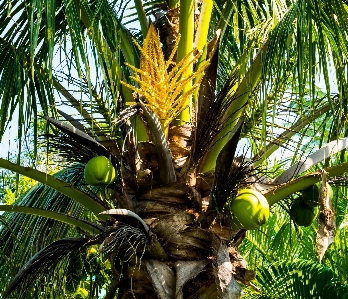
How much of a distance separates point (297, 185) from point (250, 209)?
1.20 feet

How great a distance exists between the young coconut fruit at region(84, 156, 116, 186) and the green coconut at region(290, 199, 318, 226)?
2.91 feet

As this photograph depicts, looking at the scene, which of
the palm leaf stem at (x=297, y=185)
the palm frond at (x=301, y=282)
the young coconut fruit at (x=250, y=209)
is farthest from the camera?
the palm frond at (x=301, y=282)

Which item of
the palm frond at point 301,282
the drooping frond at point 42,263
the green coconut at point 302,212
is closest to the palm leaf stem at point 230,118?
the green coconut at point 302,212

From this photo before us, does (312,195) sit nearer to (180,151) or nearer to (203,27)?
(180,151)

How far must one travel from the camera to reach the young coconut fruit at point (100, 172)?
2.52 metres

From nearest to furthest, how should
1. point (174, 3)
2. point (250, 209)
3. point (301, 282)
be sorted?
point (250, 209) → point (174, 3) → point (301, 282)

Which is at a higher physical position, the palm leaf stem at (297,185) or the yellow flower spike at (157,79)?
the yellow flower spike at (157,79)

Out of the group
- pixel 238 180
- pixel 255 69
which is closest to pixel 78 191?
pixel 238 180

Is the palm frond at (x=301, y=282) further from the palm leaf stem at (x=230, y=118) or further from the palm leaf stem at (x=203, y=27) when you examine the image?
the palm leaf stem at (x=203, y=27)

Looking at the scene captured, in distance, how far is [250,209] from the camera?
2.42 meters

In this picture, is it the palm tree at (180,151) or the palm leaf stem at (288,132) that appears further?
the palm leaf stem at (288,132)

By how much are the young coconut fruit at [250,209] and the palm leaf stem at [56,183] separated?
29.1 inches

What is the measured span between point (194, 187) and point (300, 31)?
0.83 meters

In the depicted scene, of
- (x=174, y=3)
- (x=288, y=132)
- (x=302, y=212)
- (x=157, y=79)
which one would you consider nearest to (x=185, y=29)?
(x=174, y=3)
